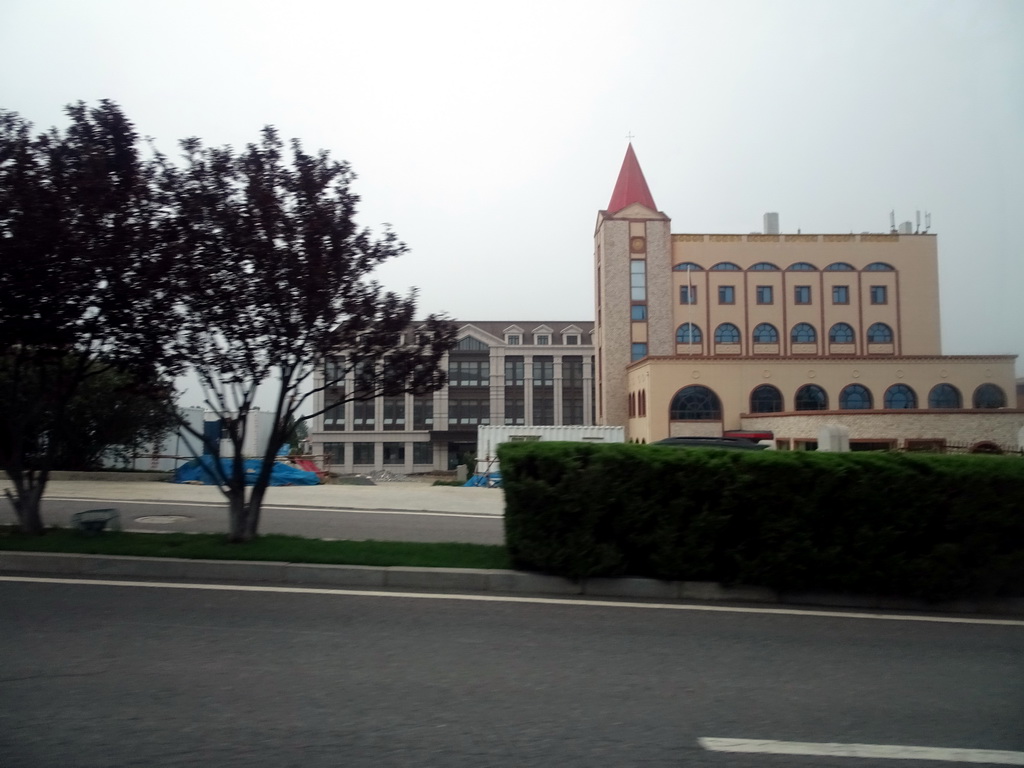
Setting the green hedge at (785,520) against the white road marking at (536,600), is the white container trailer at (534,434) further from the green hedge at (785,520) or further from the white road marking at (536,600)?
the white road marking at (536,600)

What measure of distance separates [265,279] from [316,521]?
5.87 m

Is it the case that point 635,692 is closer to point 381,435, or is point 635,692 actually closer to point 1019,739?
point 1019,739

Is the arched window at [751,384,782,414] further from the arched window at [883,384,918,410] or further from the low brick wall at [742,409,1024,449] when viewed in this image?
the low brick wall at [742,409,1024,449]

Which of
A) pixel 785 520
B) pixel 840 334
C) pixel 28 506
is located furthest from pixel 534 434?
pixel 840 334

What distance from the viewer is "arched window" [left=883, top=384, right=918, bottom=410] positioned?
42656 mm

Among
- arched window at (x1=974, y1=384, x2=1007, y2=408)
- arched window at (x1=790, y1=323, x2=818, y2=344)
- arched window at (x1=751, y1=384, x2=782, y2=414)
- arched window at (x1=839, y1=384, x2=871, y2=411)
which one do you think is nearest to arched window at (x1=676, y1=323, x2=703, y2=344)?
arched window at (x1=790, y1=323, x2=818, y2=344)

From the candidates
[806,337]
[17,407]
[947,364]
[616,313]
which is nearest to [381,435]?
[616,313]

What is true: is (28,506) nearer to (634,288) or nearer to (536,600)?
(536,600)

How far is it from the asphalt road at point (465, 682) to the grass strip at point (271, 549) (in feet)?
3.49

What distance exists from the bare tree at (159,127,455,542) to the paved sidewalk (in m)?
6.41

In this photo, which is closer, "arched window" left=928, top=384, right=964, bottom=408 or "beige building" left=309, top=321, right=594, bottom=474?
"arched window" left=928, top=384, right=964, bottom=408

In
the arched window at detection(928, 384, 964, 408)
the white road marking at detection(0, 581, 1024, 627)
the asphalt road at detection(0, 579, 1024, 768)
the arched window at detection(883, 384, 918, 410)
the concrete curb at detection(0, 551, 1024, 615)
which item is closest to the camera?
the asphalt road at detection(0, 579, 1024, 768)

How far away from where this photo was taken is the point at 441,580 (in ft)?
27.2

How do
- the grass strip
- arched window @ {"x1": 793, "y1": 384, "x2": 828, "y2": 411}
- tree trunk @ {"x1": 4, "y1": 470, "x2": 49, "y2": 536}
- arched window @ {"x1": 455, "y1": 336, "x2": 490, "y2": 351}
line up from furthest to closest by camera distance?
arched window @ {"x1": 455, "y1": 336, "x2": 490, "y2": 351}, arched window @ {"x1": 793, "y1": 384, "x2": 828, "y2": 411}, tree trunk @ {"x1": 4, "y1": 470, "x2": 49, "y2": 536}, the grass strip
